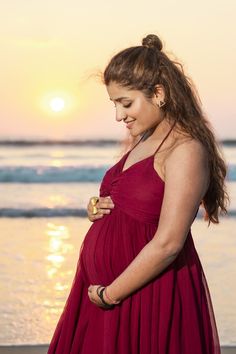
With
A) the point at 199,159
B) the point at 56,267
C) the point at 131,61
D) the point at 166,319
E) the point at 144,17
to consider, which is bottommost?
the point at 56,267

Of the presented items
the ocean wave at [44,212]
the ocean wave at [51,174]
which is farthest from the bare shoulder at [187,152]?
the ocean wave at [51,174]

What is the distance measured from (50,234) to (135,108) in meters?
5.44

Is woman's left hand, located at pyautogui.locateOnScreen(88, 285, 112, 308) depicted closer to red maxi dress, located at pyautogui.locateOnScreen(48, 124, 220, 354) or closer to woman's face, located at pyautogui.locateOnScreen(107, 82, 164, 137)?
red maxi dress, located at pyautogui.locateOnScreen(48, 124, 220, 354)

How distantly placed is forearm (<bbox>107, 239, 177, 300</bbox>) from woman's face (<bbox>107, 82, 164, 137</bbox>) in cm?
26

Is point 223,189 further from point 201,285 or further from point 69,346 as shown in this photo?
point 69,346

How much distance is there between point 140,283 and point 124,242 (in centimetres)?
10

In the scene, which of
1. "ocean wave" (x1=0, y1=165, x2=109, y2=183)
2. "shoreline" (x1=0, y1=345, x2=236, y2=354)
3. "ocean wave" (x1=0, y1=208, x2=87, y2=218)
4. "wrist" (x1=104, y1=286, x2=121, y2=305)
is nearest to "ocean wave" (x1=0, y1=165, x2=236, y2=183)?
"ocean wave" (x1=0, y1=165, x2=109, y2=183)

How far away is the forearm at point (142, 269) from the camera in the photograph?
207cm

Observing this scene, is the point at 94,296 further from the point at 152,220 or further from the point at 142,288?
the point at 152,220

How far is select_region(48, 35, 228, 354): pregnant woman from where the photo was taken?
6.80 feet

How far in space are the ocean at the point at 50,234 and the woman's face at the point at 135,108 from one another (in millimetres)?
366

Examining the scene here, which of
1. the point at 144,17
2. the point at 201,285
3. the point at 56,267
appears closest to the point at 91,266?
the point at 201,285

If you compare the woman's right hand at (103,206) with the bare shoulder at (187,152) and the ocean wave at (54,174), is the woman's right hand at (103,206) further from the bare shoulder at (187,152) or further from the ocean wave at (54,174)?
the ocean wave at (54,174)

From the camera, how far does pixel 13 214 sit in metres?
8.93
